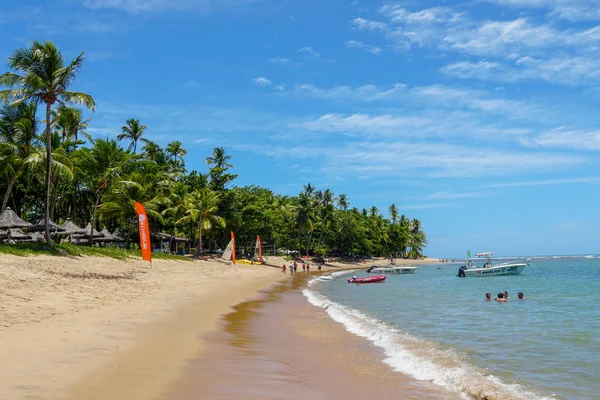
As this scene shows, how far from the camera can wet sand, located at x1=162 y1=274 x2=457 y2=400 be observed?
23.1 ft

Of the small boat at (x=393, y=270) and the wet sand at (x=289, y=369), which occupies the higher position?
the wet sand at (x=289, y=369)

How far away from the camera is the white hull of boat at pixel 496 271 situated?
186 feet

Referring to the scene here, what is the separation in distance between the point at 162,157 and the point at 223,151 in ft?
32.7

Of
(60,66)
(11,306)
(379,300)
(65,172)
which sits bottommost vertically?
(379,300)

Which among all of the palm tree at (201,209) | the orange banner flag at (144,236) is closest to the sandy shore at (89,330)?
the orange banner flag at (144,236)

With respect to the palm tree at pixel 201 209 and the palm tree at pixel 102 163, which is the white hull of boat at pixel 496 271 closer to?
the palm tree at pixel 201 209

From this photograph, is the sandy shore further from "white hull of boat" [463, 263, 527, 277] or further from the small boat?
the small boat

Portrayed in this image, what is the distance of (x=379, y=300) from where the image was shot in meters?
26.6

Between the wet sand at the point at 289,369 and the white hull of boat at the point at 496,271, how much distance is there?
46.6 meters

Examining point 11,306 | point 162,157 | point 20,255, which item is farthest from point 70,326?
point 162,157

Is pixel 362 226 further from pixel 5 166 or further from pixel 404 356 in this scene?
pixel 404 356

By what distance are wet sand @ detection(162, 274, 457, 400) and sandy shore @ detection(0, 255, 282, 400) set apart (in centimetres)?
51

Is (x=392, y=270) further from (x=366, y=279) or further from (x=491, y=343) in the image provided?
(x=491, y=343)

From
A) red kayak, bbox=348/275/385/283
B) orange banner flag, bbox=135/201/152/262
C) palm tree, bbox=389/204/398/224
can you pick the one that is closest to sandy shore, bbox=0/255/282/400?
orange banner flag, bbox=135/201/152/262
